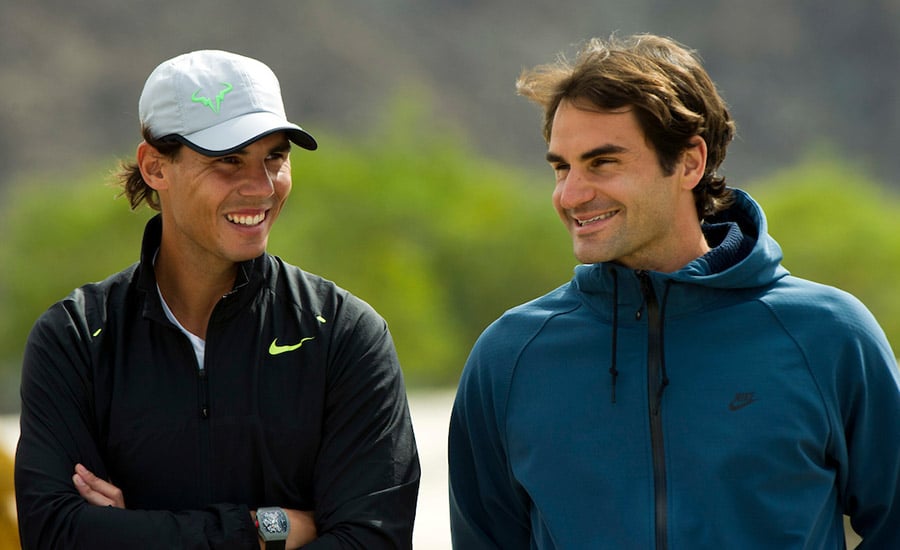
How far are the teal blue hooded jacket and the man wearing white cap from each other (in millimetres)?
297

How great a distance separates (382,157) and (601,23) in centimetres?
2161

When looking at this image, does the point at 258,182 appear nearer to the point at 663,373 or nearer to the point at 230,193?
the point at 230,193

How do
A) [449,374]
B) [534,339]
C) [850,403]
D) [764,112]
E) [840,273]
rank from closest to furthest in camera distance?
[850,403]
[534,339]
[840,273]
[449,374]
[764,112]

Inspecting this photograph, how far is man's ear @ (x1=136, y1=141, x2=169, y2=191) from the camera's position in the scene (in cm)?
289

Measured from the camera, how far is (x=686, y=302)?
9.11ft

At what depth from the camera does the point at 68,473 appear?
2.72 metres

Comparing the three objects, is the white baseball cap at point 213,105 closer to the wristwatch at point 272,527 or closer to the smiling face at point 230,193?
the smiling face at point 230,193

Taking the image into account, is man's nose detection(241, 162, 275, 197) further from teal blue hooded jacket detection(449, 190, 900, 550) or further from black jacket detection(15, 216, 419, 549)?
teal blue hooded jacket detection(449, 190, 900, 550)

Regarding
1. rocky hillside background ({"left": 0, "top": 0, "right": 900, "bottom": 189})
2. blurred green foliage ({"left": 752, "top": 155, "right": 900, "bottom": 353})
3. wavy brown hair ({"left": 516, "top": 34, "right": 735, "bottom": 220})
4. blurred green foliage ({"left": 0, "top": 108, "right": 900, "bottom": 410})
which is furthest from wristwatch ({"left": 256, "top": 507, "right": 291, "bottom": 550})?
rocky hillside background ({"left": 0, "top": 0, "right": 900, "bottom": 189})

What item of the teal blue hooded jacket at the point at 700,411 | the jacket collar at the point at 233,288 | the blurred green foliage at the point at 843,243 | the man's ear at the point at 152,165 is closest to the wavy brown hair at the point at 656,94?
the teal blue hooded jacket at the point at 700,411

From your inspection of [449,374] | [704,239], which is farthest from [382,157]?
[704,239]

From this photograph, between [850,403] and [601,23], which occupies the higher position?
[601,23]

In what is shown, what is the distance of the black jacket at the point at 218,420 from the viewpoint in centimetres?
272

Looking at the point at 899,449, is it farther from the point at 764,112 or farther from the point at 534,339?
the point at 764,112
